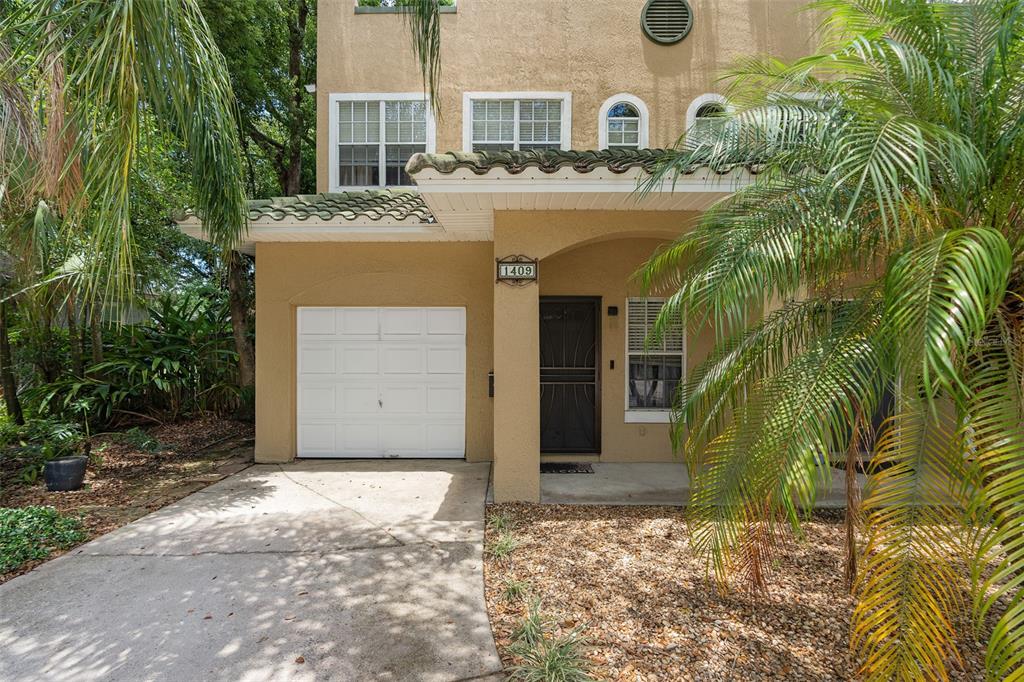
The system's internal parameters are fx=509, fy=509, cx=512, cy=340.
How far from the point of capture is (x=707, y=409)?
3.69 meters

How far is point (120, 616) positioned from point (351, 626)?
66.1 inches

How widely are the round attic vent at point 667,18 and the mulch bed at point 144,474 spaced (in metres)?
9.70

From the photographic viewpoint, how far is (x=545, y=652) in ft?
10.1

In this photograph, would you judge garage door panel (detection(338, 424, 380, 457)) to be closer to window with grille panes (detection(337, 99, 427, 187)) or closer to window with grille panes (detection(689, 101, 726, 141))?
window with grille panes (detection(337, 99, 427, 187))

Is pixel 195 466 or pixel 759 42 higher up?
pixel 759 42

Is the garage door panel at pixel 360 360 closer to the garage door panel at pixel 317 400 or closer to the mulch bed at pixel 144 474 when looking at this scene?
the garage door panel at pixel 317 400

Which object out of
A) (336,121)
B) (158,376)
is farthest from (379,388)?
(158,376)

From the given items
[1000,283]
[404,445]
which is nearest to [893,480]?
[1000,283]

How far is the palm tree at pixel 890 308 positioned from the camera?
211 cm

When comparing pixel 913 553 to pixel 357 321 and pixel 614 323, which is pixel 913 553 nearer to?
pixel 614 323

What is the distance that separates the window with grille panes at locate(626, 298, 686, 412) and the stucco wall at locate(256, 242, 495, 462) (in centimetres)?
218

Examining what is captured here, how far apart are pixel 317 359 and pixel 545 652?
19.6ft

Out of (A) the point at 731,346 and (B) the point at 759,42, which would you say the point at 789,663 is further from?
(B) the point at 759,42

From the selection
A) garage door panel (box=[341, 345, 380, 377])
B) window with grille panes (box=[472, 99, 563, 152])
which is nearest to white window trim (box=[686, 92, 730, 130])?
window with grille panes (box=[472, 99, 563, 152])
